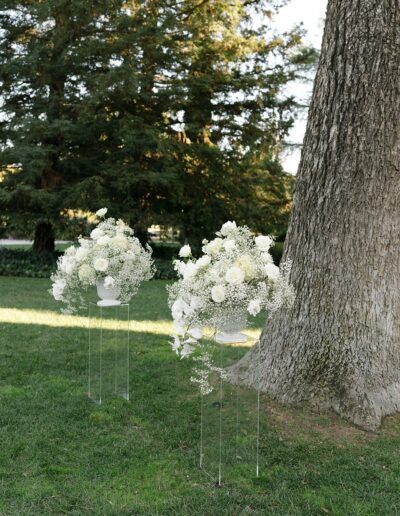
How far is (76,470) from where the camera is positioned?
12.7 ft

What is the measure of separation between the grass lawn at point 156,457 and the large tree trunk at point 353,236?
334 mm

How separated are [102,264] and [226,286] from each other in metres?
1.87

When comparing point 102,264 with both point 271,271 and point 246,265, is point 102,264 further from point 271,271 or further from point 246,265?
point 271,271

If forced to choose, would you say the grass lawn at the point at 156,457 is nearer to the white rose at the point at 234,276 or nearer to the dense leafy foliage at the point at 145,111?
the white rose at the point at 234,276

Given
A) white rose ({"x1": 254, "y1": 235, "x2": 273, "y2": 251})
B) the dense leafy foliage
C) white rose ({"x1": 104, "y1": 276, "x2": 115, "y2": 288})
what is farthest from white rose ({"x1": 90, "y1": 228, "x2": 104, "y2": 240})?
the dense leafy foliage

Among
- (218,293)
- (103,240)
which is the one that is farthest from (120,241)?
(218,293)

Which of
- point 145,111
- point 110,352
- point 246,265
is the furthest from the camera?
point 145,111

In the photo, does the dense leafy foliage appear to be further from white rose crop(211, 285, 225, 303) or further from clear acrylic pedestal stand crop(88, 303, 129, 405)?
white rose crop(211, 285, 225, 303)

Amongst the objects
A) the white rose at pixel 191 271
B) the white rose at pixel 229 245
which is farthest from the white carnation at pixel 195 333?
the white rose at pixel 229 245

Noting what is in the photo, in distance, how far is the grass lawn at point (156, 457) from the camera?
3469mm

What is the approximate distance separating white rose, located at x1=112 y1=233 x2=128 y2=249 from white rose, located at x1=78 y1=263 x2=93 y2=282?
1.17ft

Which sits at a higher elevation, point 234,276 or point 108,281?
point 234,276

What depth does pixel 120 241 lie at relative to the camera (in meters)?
5.35

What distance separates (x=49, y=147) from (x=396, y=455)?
14.7 meters
